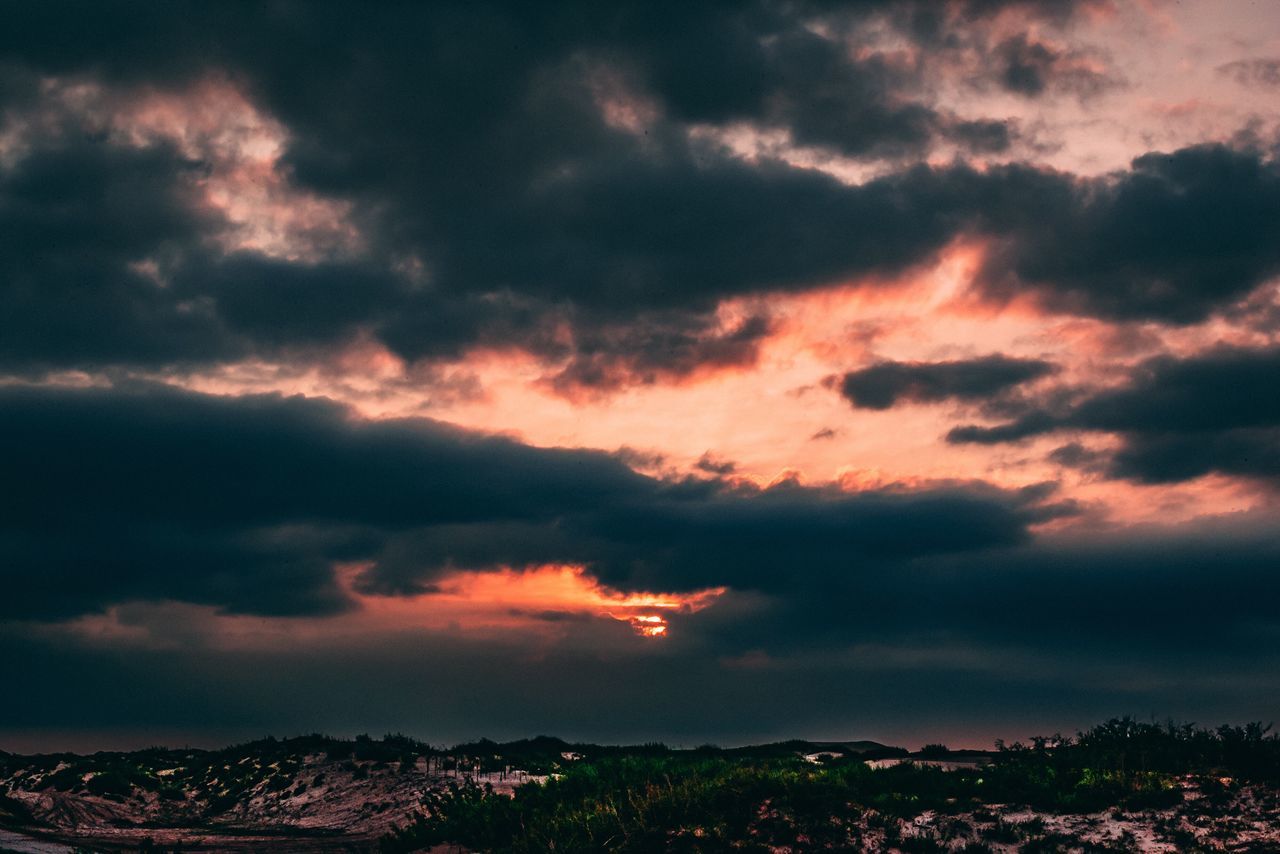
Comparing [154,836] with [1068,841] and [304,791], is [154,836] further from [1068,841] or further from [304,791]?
[1068,841]

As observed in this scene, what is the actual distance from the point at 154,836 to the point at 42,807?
42.4 feet

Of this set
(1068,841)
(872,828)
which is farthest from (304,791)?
(1068,841)

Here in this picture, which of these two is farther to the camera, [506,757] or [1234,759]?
[506,757]

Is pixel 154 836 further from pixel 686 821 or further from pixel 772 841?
pixel 772 841

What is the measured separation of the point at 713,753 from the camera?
47312 mm

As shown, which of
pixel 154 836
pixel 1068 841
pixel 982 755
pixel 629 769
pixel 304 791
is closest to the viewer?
pixel 1068 841

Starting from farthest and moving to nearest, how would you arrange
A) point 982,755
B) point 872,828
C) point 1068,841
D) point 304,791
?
1. point 304,791
2. point 982,755
3. point 872,828
4. point 1068,841

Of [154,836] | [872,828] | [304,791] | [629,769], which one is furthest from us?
[304,791]

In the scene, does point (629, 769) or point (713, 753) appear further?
point (713, 753)

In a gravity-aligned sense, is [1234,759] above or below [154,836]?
above

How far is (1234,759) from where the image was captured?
26391 mm

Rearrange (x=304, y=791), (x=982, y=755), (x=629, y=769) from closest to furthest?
(x=629, y=769) < (x=982, y=755) < (x=304, y=791)

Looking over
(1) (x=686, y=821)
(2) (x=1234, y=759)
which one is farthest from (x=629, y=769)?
(2) (x=1234, y=759)

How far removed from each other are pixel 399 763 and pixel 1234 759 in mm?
32994
